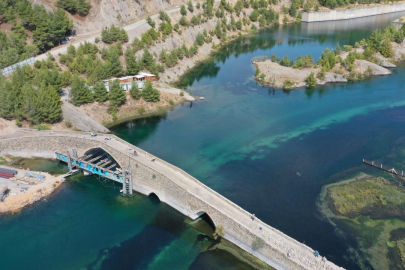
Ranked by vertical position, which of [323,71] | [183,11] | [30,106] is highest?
[183,11]

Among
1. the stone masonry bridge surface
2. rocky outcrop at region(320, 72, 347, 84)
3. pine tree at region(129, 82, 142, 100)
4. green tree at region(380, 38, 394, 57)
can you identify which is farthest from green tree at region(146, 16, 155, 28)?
green tree at region(380, 38, 394, 57)

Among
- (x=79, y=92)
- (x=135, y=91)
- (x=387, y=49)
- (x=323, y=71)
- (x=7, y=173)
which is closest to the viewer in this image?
(x=7, y=173)

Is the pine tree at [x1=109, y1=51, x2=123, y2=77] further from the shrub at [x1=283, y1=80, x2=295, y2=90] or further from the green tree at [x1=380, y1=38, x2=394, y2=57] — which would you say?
the green tree at [x1=380, y1=38, x2=394, y2=57]

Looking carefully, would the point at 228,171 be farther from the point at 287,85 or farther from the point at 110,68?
the point at 287,85

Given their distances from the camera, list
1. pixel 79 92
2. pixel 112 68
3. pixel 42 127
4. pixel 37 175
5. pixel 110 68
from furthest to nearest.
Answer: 1. pixel 112 68
2. pixel 110 68
3. pixel 79 92
4. pixel 42 127
5. pixel 37 175

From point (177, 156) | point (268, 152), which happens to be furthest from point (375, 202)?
point (177, 156)

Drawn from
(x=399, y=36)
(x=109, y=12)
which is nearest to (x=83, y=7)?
(x=109, y=12)

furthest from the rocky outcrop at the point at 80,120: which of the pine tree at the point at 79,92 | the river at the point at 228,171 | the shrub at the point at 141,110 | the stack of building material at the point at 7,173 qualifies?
the stack of building material at the point at 7,173

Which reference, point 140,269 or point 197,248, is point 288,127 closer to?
point 197,248
